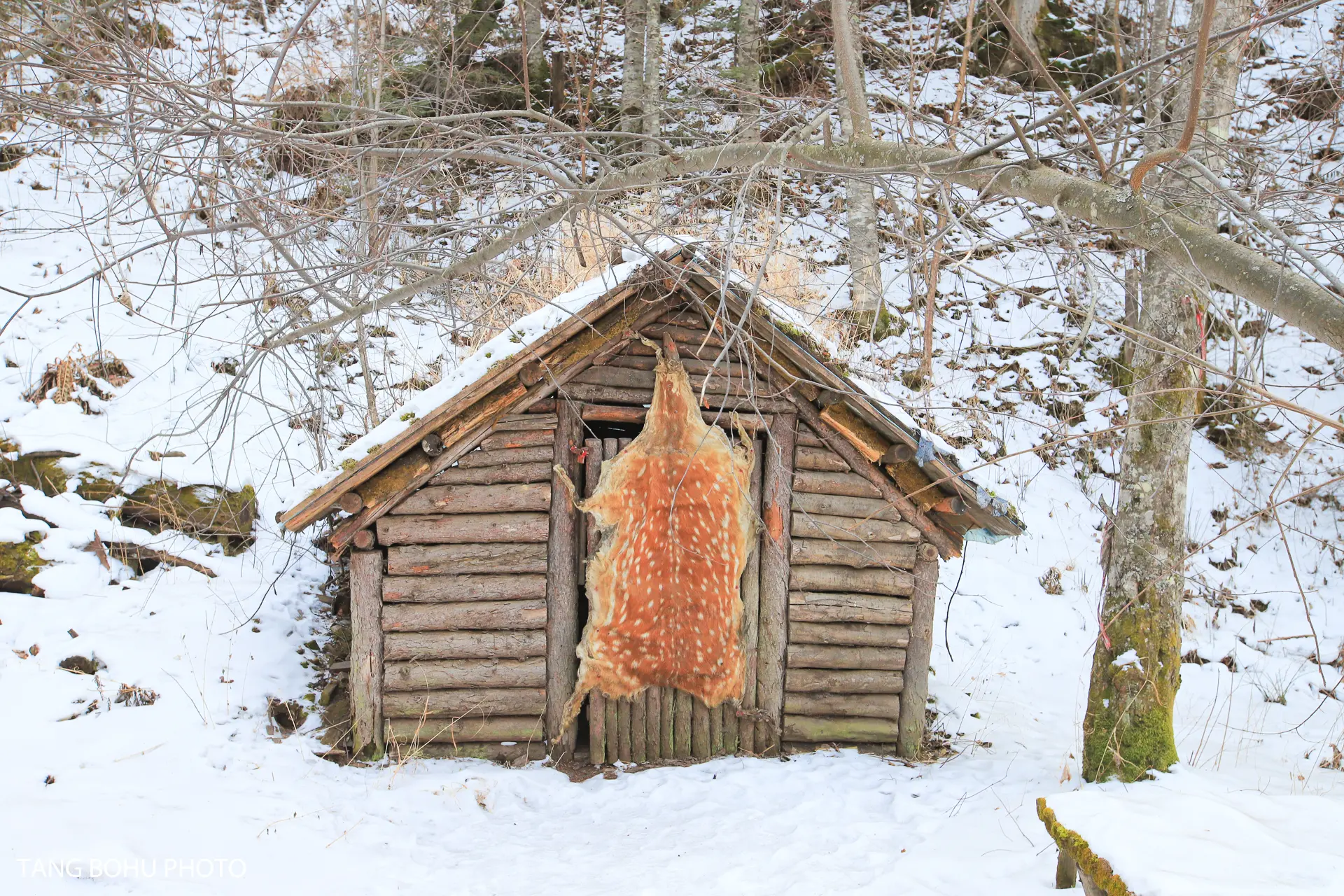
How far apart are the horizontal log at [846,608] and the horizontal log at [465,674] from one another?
72.5 inches

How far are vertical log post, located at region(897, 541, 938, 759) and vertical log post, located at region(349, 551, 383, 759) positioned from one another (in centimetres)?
368

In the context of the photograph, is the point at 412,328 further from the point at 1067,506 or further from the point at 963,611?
the point at 1067,506

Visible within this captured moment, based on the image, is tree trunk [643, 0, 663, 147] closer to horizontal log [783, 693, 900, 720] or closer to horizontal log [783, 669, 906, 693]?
horizontal log [783, 669, 906, 693]

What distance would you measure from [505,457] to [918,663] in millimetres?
3308

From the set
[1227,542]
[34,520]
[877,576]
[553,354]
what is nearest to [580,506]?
[553,354]

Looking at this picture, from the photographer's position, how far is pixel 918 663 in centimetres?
652

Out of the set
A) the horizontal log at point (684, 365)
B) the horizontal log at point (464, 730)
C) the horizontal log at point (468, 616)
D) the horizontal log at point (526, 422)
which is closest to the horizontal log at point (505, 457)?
the horizontal log at point (526, 422)

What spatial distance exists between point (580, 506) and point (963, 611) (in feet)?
17.4

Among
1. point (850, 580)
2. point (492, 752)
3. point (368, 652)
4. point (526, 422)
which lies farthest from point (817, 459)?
point (368, 652)

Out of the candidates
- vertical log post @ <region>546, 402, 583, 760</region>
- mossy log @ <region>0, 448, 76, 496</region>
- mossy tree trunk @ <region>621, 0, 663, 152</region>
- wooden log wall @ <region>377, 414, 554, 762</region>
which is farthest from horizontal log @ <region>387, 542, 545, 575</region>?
mossy tree trunk @ <region>621, 0, 663, 152</region>

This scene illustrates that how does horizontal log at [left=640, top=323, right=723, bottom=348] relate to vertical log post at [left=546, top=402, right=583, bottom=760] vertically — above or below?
above

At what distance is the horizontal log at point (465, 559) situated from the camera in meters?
6.00

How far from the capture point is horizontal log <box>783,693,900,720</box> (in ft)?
21.0

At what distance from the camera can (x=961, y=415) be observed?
36.7 ft
